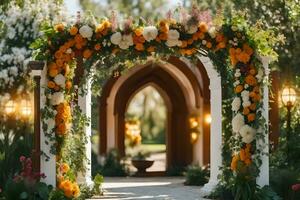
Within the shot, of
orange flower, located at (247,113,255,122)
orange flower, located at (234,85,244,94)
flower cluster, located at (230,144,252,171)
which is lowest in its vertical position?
flower cluster, located at (230,144,252,171)

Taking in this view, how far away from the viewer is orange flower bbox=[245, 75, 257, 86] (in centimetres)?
1160

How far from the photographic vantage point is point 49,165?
11625 mm

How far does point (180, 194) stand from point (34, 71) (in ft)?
16.0

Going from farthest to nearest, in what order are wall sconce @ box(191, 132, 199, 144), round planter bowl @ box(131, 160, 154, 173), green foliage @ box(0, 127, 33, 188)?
1. wall sconce @ box(191, 132, 199, 144)
2. round planter bowl @ box(131, 160, 154, 173)
3. green foliage @ box(0, 127, 33, 188)

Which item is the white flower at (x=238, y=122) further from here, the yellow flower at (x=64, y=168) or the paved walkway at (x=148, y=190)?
the yellow flower at (x=64, y=168)

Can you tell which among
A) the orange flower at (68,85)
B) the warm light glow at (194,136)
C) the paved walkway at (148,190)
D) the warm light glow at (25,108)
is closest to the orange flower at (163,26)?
the orange flower at (68,85)

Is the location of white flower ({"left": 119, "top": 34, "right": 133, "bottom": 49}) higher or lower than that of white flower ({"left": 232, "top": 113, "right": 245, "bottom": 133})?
higher

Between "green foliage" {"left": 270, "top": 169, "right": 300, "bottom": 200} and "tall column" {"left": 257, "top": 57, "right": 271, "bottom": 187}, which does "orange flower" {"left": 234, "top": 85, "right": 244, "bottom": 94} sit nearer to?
"tall column" {"left": 257, "top": 57, "right": 271, "bottom": 187}

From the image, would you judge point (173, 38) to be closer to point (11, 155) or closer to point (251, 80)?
point (251, 80)

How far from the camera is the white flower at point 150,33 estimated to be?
11562 mm

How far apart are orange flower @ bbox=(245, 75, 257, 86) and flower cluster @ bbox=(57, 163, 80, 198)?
139 inches

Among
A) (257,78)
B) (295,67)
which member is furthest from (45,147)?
(295,67)

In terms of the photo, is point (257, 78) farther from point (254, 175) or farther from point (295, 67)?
point (295, 67)

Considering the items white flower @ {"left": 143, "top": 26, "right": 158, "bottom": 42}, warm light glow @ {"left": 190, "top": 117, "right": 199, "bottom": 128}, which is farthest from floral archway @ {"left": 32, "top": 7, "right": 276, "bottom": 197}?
warm light glow @ {"left": 190, "top": 117, "right": 199, "bottom": 128}
